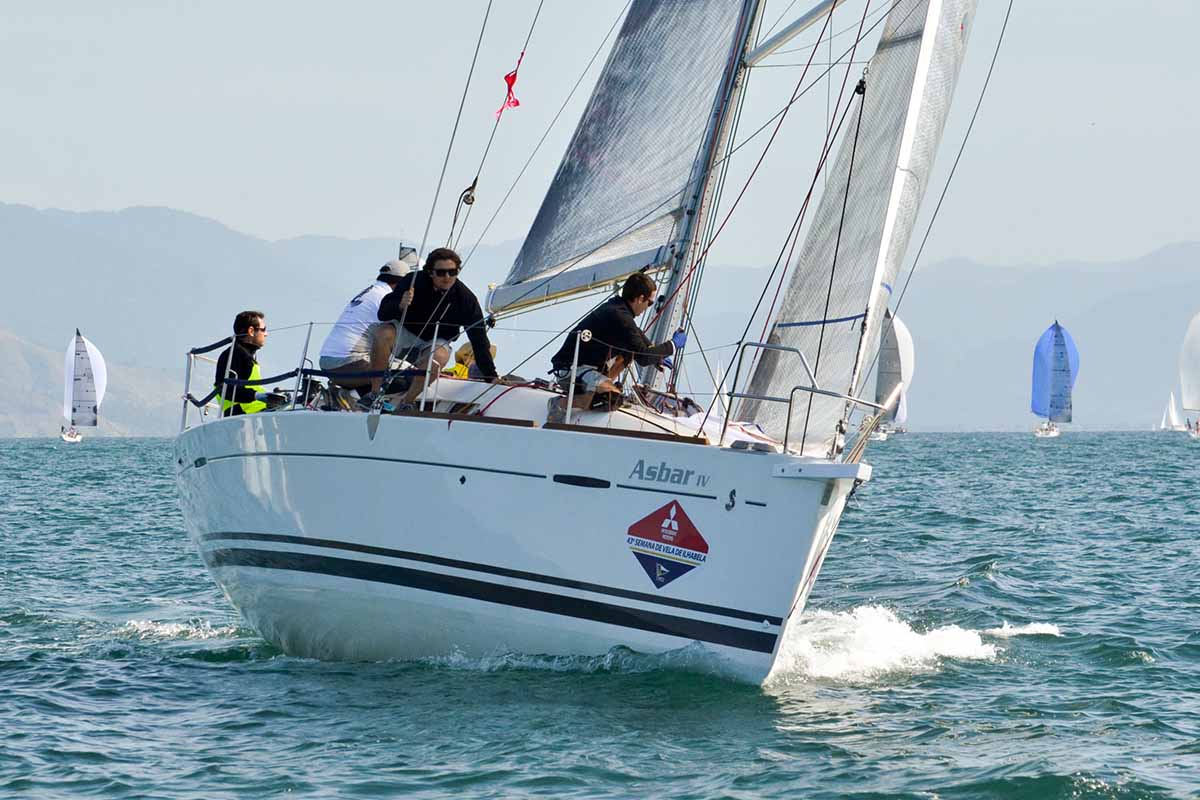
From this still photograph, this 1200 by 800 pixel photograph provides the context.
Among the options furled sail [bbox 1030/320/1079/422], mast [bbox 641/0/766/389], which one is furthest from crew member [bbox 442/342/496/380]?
furled sail [bbox 1030/320/1079/422]

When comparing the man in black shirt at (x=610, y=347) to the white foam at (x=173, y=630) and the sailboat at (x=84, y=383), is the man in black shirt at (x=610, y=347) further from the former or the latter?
the sailboat at (x=84, y=383)

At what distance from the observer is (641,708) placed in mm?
8461

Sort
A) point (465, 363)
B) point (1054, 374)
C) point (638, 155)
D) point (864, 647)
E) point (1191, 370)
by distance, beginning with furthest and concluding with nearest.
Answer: point (1191, 370) → point (1054, 374) → point (465, 363) → point (638, 155) → point (864, 647)

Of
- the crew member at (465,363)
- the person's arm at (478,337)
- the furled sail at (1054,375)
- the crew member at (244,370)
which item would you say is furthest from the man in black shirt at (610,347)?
the furled sail at (1054,375)

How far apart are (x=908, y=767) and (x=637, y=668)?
197cm

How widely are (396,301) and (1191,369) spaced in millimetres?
98947

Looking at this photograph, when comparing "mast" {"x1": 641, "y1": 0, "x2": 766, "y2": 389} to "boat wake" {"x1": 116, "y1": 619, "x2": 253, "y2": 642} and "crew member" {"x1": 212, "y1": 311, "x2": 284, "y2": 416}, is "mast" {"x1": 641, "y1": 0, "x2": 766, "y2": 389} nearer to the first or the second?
"crew member" {"x1": 212, "y1": 311, "x2": 284, "y2": 416}

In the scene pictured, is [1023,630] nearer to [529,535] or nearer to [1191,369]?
[529,535]

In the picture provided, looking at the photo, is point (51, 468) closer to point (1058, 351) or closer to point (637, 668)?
point (637, 668)

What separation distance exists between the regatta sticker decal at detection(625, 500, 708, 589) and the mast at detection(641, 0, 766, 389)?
2.36 m

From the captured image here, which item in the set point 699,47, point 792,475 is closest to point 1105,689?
point 792,475

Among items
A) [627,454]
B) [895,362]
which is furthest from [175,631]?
[895,362]

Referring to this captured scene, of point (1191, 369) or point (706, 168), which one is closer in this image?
point (706, 168)

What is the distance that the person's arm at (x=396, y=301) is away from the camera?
1029cm
